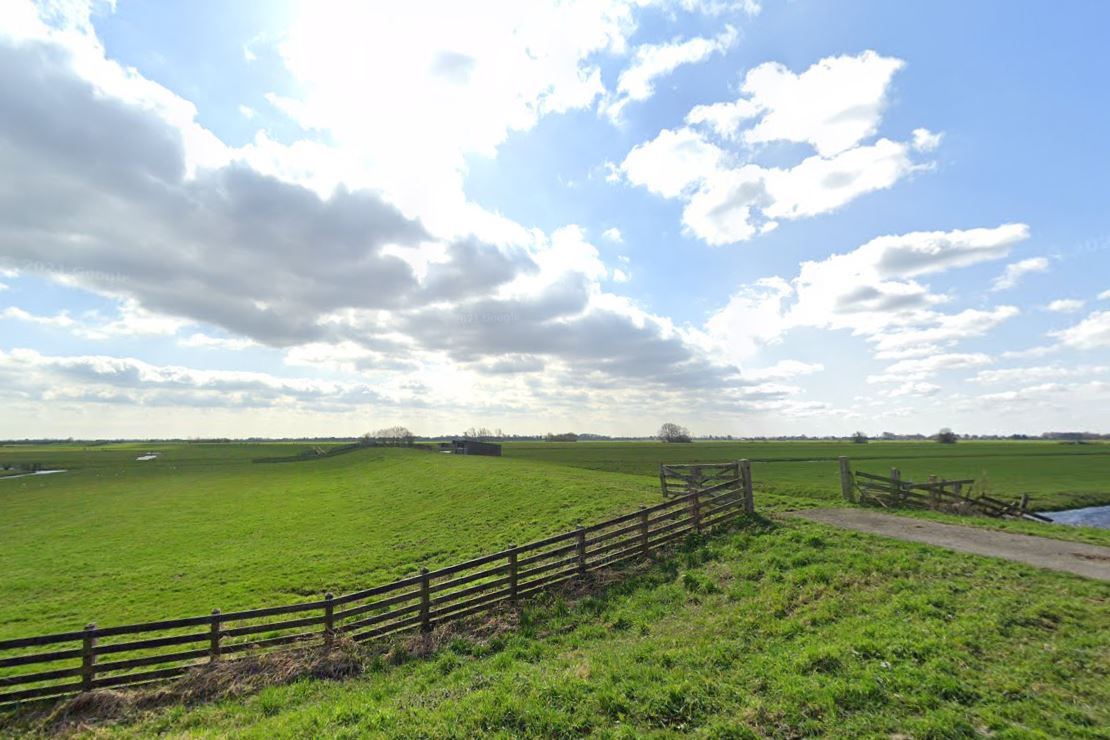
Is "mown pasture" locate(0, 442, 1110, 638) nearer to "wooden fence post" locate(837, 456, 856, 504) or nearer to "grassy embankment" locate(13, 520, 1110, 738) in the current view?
"wooden fence post" locate(837, 456, 856, 504)

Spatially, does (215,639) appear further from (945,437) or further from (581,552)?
(945,437)

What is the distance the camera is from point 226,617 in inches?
420

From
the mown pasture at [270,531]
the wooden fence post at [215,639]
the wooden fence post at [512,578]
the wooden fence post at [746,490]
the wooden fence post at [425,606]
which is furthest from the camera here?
the mown pasture at [270,531]

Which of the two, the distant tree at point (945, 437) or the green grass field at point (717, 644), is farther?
the distant tree at point (945, 437)

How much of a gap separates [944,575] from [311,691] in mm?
13634

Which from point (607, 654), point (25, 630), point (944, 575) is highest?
point (944, 575)

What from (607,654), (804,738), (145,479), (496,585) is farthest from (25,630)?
(145,479)

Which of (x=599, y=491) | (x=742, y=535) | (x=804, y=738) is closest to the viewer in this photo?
(x=804, y=738)

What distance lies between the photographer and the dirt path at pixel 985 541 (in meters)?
11.8

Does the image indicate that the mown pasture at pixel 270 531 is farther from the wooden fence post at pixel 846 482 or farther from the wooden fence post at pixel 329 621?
the wooden fence post at pixel 329 621

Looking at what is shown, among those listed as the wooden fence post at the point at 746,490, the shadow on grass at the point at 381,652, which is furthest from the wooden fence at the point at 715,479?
the shadow on grass at the point at 381,652

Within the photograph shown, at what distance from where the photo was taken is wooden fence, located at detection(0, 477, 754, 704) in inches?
396

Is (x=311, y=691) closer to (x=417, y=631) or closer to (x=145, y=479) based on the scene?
(x=417, y=631)

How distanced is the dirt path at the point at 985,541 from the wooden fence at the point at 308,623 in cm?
377
